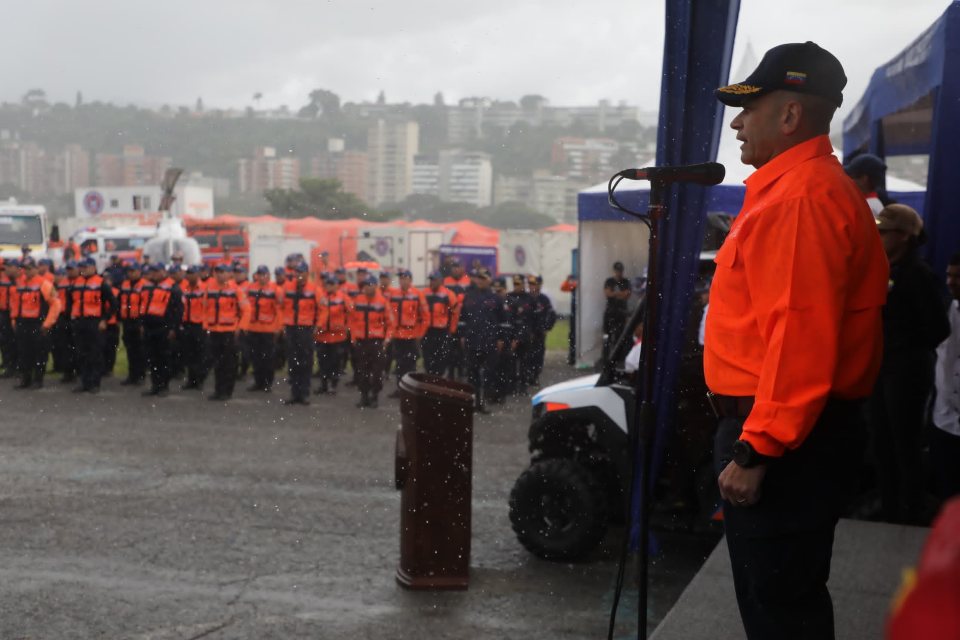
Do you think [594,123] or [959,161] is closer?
[959,161]

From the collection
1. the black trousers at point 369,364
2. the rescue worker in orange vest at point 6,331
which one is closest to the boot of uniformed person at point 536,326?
the black trousers at point 369,364

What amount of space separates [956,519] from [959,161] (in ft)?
19.3

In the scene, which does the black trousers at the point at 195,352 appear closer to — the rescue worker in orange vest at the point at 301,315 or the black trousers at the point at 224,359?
the black trousers at the point at 224,359

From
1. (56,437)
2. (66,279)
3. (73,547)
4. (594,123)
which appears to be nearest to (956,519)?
(73,547)

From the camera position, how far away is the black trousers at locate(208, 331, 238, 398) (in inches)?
561

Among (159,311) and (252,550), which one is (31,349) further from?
(252,550)

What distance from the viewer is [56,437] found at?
409 inches

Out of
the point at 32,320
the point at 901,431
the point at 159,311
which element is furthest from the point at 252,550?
the point at 32,320

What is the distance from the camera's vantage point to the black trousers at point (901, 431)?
17.2ft

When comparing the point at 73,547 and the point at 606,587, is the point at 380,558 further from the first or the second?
the point at 73,547

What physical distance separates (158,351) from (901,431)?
1175 cm

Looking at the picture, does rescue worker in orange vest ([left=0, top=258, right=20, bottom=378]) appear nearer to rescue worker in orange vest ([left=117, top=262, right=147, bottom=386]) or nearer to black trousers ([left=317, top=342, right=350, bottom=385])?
rescue worker in orange vest ([left=117, top=262, right=147, bottom=386])

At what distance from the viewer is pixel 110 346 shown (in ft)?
53.0

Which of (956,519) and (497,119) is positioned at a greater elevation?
(497,119)
